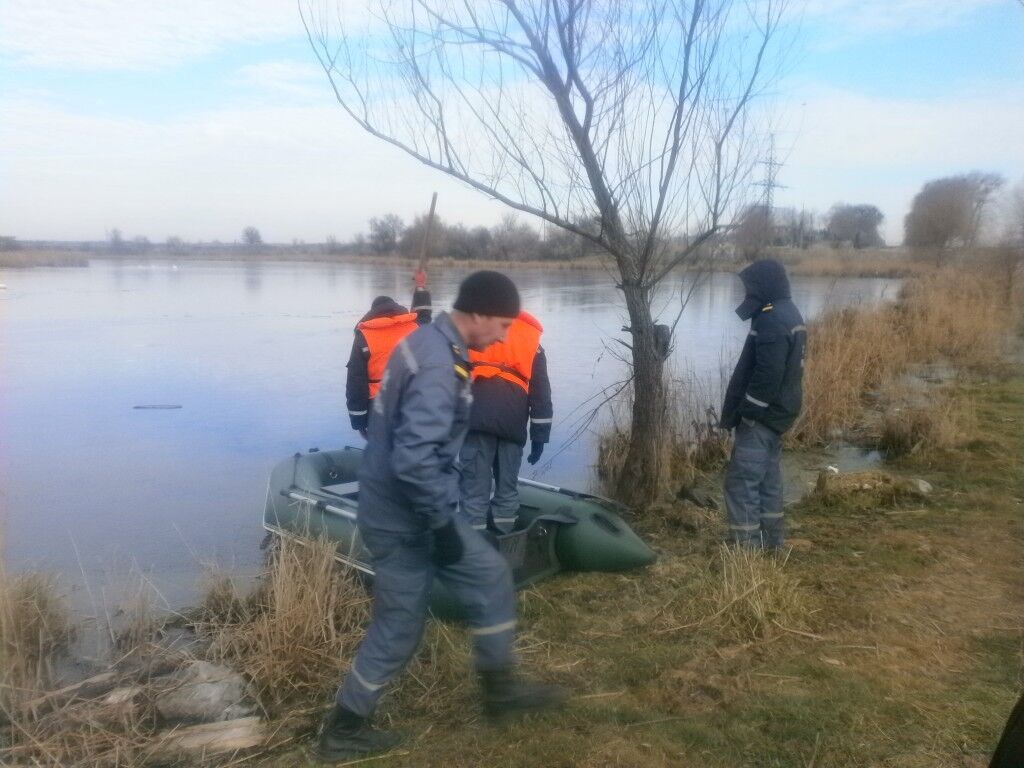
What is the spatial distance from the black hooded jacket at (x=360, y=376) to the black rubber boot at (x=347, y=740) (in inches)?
90.7

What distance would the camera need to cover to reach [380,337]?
5.18 metres

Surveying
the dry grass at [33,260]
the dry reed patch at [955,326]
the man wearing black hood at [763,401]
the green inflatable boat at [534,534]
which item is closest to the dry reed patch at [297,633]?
the green inflatable boat at [534,534]

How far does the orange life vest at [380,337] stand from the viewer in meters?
5.17

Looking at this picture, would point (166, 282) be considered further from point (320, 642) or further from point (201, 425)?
point (320, 642)

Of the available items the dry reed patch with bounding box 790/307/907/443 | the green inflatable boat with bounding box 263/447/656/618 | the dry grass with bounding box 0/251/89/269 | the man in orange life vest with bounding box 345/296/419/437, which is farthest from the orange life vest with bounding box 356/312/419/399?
the dry grass with bounding box 0/251/89/269

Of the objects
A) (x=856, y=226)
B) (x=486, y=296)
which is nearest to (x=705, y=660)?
(x=486, y=296)

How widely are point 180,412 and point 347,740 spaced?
7.98 metres

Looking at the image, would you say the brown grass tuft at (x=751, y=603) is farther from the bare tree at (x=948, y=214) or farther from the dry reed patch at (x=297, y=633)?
the bare tree at (x=948, y=214)

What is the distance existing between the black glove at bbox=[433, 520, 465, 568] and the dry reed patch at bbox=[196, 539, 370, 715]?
1190 millimetres

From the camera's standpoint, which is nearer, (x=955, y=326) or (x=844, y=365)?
(x=844, y=365)

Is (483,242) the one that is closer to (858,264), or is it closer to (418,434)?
(418,434)

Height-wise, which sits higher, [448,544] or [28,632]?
[448,544]

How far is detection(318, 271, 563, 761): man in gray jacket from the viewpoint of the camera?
2924 millimetres

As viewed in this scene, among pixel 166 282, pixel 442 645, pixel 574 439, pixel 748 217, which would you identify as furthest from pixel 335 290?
pixel 442 645
